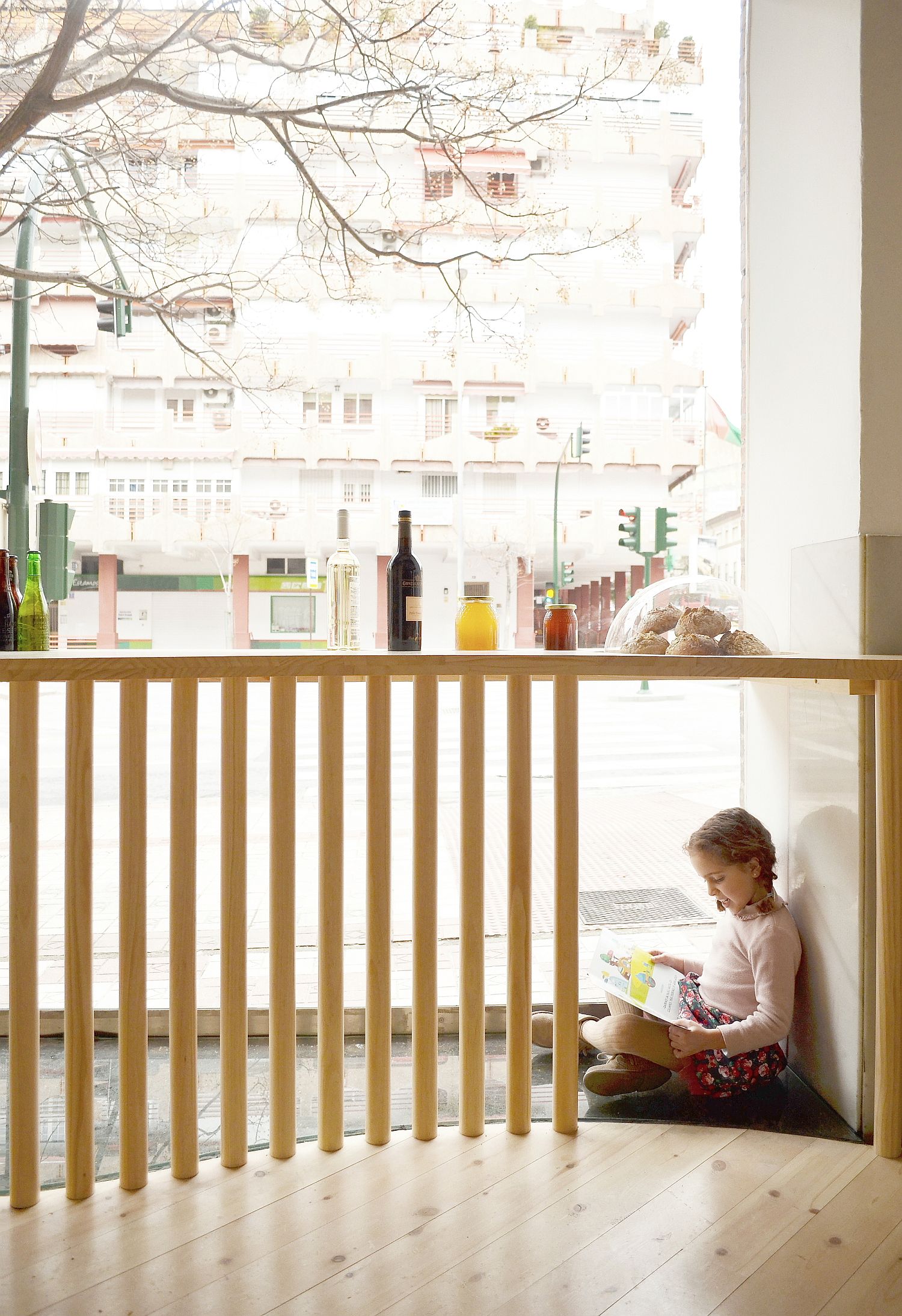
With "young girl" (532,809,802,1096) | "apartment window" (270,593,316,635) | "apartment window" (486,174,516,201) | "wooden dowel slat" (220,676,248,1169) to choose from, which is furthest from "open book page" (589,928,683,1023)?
"apartment window" (486,174,516,201)

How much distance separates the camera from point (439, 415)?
214cm

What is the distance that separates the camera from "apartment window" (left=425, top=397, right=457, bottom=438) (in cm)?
213

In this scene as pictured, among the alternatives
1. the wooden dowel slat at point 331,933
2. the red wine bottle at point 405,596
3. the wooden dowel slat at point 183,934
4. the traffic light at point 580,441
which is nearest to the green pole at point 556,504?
the traffic light at point 580,441

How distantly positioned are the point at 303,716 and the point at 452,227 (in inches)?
83.6

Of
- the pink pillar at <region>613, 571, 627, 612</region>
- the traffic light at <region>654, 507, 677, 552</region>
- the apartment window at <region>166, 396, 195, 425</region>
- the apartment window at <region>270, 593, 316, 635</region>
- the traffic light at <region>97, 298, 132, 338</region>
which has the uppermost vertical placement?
the traffic light at <region>97, 298, 132, 338</region>

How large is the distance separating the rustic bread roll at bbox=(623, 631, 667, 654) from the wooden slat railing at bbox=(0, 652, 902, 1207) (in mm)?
123

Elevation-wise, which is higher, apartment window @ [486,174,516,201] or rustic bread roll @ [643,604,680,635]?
apartment window @ [486,174,516,201]

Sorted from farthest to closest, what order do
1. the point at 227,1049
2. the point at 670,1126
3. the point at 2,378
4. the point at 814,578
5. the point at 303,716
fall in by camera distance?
1. the point at 303,716
2. the point at 2,378
3. the point at 814,578
4. the point at 670,1126
5. the point at 227,1049

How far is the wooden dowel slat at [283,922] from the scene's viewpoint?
5.28 ft

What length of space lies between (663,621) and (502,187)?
1.18 metres

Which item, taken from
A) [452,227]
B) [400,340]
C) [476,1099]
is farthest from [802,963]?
[452,227]

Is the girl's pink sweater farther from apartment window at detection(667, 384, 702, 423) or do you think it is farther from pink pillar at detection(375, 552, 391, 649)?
apartment window at detection(667, 384, 702, 423)

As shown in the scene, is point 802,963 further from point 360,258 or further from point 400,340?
point 360,258

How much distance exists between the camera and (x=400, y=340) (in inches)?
85.7
